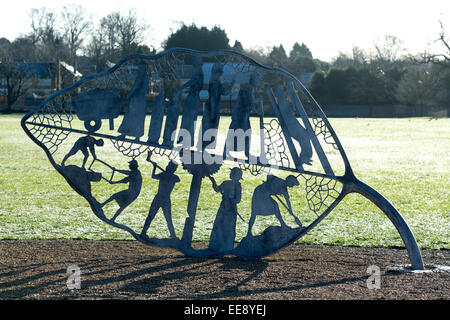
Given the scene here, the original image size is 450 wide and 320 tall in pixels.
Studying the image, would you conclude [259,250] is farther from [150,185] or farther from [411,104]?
[411,104]

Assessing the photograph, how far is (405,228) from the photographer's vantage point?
659 cm

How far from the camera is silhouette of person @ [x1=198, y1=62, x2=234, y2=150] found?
7070 millimetres

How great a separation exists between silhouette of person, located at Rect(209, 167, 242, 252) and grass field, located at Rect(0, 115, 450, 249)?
155 centimetres

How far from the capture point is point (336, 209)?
11352mm

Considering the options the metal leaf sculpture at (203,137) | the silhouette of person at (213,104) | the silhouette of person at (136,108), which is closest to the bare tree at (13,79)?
the metal leaf sculpture at (203,137)

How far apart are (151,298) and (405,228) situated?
9.80 feet

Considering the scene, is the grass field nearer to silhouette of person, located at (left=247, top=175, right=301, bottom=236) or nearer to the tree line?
silhouette of person, located at (left=247, top=175, right=301, bottom=236)

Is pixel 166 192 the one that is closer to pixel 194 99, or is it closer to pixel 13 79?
pixel 194 99

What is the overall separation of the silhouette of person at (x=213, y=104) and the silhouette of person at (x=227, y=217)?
0.47 metres

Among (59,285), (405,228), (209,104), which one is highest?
(209,104)

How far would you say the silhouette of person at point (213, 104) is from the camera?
23.2 feet

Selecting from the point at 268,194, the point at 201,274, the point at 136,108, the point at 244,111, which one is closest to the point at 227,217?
the point at 268,194
